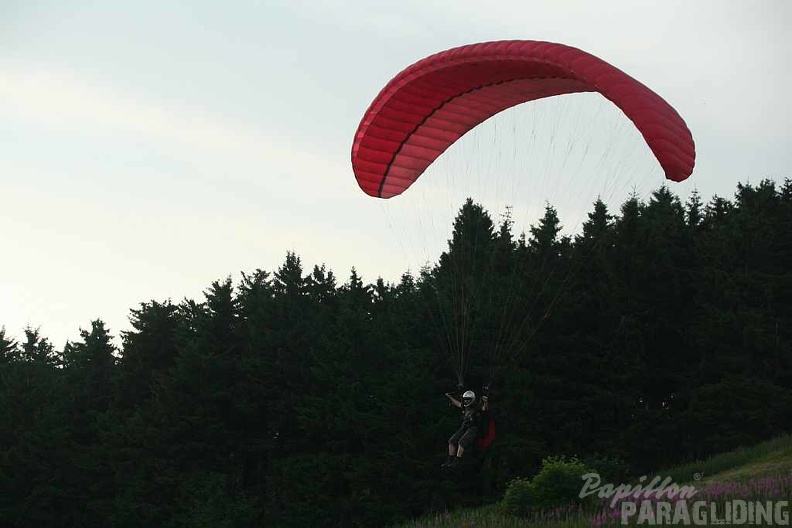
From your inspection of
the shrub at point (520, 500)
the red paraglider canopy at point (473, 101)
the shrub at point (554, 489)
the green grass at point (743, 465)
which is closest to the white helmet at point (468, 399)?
the red paraglider canopy at point (473, 101)

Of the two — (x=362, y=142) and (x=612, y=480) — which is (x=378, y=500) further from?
(x=362, y=142)

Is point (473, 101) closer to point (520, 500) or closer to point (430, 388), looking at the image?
point (520, 500)

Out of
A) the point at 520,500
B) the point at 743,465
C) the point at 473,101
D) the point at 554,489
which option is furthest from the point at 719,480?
the point at 473,101

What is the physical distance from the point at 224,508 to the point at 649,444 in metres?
17.2

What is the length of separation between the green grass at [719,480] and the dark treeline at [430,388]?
5453mm

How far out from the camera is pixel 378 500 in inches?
1384

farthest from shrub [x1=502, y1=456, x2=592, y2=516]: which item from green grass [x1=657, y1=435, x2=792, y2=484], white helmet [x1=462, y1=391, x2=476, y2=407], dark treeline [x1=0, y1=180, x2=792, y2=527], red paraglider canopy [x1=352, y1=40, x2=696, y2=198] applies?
dark treeline [x1=0, y1=180, x2=792, y2=527]

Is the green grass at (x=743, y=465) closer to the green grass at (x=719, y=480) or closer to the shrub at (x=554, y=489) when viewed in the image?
the green grass at (x=719, y=480)

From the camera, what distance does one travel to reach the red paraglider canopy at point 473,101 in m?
14.4

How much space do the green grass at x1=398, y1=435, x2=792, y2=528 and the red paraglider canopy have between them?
6304 mm

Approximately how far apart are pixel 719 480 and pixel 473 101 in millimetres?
10150

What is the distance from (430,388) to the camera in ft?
117

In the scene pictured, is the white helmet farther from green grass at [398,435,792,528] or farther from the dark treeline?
the dark treeline

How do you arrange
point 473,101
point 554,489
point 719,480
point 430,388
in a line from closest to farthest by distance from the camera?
point 473,101 → point 554,489 → point 719,480 → point 430,388
